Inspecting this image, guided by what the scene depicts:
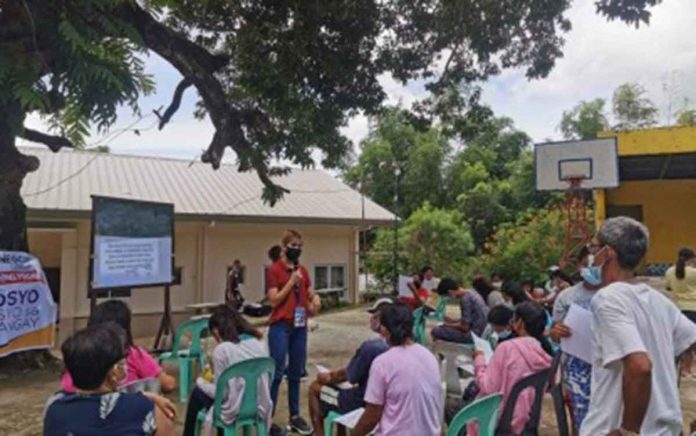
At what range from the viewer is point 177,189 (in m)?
13.3

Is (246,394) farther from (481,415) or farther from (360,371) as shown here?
(481,415)

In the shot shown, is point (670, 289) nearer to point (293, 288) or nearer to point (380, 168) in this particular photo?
point (293, 288)

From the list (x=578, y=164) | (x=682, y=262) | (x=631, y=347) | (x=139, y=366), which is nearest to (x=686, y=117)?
(x=578, y=164)

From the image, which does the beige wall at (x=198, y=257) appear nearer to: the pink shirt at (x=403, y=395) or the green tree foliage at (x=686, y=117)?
the pink shirt at (x=403, y=395)

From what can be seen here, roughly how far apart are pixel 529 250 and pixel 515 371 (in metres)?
14.4

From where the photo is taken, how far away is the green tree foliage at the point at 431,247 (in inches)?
696

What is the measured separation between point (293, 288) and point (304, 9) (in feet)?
11.7

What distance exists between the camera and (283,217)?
13664 millimetres

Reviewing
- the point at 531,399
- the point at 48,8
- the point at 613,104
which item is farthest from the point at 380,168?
the point at 531,399

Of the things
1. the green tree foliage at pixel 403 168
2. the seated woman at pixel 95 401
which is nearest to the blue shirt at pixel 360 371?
the seated woman at pixel 95 401

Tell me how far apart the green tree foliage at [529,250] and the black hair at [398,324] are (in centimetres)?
1424

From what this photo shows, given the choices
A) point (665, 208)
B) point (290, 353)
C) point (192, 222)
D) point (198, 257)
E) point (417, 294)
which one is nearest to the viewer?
point (290, 353)

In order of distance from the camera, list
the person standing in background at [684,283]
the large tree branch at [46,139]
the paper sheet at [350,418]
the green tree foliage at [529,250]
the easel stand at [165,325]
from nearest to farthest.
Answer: the paper sheet at [350,418], the person standing in background at [684,283], the large tree branch at [46,139], the easel stand at [165,325], the green tree foliage at [529,250]

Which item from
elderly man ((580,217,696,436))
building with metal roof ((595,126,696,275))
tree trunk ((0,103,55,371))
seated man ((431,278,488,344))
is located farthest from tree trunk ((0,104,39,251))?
building with metal roof ((595,126,696,275))
